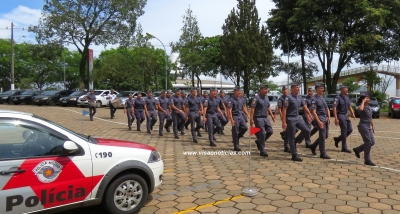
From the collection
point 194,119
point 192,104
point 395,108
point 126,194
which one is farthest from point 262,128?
point 395,108

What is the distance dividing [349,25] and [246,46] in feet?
27.3

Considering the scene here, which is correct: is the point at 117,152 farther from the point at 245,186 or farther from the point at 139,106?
the point at 139,106

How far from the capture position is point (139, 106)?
1312 cm

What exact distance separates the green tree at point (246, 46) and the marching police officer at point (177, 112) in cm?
1787

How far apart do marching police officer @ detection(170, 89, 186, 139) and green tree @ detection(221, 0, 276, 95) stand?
17872mm

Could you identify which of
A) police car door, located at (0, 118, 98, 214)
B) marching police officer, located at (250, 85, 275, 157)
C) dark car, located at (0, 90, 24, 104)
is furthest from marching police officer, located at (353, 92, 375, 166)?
dark car, located at (0, 90, 24, 104)

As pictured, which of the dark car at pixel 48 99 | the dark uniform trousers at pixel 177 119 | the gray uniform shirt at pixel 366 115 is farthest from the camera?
the dark car at pixel 48 99

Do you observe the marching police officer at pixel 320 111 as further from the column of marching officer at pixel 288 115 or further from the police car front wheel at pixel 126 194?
the police car front wheel at pixel 126 194

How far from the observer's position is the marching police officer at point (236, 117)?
28.2 feet

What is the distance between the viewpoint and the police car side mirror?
365 centimetres

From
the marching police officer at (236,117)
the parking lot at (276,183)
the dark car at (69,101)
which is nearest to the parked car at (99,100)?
the dark car at (69,101)

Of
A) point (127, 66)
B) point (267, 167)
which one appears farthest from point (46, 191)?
point (127, 66)

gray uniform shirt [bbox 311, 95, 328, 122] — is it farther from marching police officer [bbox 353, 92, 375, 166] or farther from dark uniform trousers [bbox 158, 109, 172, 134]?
dark uniform trousers [bbox 158, 109, 172, 134]

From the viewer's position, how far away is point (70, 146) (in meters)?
3.69
